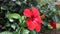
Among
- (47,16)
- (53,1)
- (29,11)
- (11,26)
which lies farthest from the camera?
(53,1)

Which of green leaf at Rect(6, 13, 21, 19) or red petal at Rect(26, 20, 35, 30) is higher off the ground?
green leaf at Rect(6, 13, 21, 19)

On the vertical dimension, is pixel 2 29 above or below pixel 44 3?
below

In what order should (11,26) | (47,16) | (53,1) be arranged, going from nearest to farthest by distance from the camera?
(11,26) → (47,16) → (53,1)

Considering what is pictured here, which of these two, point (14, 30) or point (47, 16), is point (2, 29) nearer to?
point (14, 30)

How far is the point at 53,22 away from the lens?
1.74 m

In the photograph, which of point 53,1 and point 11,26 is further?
point 53,1

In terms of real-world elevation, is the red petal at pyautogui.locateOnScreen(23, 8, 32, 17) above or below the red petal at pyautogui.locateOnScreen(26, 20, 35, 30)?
above

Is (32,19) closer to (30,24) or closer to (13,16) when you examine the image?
(30,24)

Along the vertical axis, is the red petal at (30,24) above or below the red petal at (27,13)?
below

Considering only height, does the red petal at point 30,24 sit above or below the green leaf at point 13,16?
below

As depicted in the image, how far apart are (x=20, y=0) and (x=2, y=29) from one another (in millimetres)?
305

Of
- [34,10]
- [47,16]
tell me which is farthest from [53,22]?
[34,10]

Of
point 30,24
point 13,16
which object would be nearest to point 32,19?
point 30,24

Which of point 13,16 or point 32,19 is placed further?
point 32,19
